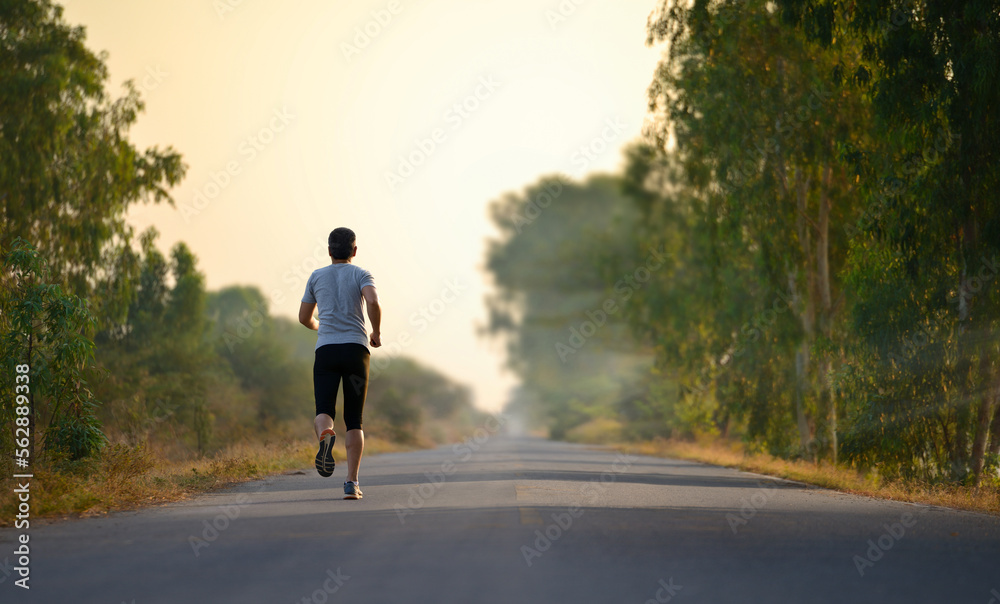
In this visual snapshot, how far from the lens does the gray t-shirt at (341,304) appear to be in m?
8.59

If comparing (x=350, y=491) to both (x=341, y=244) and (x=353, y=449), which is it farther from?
(x=341, y=244)

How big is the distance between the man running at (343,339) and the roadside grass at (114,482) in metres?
1.69

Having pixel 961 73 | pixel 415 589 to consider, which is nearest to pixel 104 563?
pixel 415 589

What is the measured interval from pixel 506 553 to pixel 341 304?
3651 millimetres

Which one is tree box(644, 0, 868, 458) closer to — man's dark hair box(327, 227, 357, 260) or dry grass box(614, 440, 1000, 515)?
dry grass box(614, 440, 1000, 515)

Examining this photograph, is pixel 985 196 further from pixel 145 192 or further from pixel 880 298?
pixel 145 192

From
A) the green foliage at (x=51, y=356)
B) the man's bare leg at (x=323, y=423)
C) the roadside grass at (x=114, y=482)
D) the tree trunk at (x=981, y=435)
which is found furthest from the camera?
the tree trunk at (x=981, y=435)

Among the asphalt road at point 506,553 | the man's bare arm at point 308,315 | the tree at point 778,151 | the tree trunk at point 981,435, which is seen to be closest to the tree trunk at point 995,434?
the tree trunk at point 981,435

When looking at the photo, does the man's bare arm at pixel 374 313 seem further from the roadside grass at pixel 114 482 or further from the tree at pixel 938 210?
the tree at pixel 938 210

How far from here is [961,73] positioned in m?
12.4

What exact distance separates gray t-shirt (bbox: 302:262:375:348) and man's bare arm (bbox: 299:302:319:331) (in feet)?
0.42

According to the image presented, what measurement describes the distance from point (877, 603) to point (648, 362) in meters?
42.2

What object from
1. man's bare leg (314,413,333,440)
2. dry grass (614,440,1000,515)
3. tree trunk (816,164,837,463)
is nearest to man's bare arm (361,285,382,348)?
man's bare leg (314,413,333,440)

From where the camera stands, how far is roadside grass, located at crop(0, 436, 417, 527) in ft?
25.0
